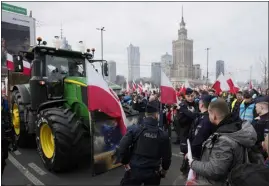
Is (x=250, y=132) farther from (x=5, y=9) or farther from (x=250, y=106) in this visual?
(x=5, y=9)

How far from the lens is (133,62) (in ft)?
142

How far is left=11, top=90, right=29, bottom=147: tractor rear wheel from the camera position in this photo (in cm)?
686

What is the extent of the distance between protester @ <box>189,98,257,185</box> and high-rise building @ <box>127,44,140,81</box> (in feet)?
122

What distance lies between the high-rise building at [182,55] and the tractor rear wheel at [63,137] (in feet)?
178

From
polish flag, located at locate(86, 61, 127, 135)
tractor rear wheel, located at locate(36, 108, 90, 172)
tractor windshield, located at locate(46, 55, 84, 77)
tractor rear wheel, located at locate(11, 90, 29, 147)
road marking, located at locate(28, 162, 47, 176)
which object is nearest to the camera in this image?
polish flag, located at locate(86, 61, 127, 135)

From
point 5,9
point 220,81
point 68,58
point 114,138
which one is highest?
point 5,9

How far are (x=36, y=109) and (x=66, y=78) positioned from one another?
111cm

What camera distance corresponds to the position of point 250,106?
257 inches

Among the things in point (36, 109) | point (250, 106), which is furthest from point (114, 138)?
point (250, 106)

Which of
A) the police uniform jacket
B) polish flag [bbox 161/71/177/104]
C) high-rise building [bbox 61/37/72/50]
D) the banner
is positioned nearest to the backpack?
the police uniform jacket

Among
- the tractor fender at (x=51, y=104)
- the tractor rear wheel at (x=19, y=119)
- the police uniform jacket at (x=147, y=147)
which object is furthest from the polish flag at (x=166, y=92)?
the tractor rear wheel at (x=19, y=119)

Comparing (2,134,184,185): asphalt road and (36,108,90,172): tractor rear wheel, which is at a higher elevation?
(36,108,90,172): tractor rear wheel

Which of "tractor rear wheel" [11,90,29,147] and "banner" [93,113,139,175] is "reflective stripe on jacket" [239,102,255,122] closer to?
"banner" [93,113,139,175]

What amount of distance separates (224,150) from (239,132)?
8.8 inches
